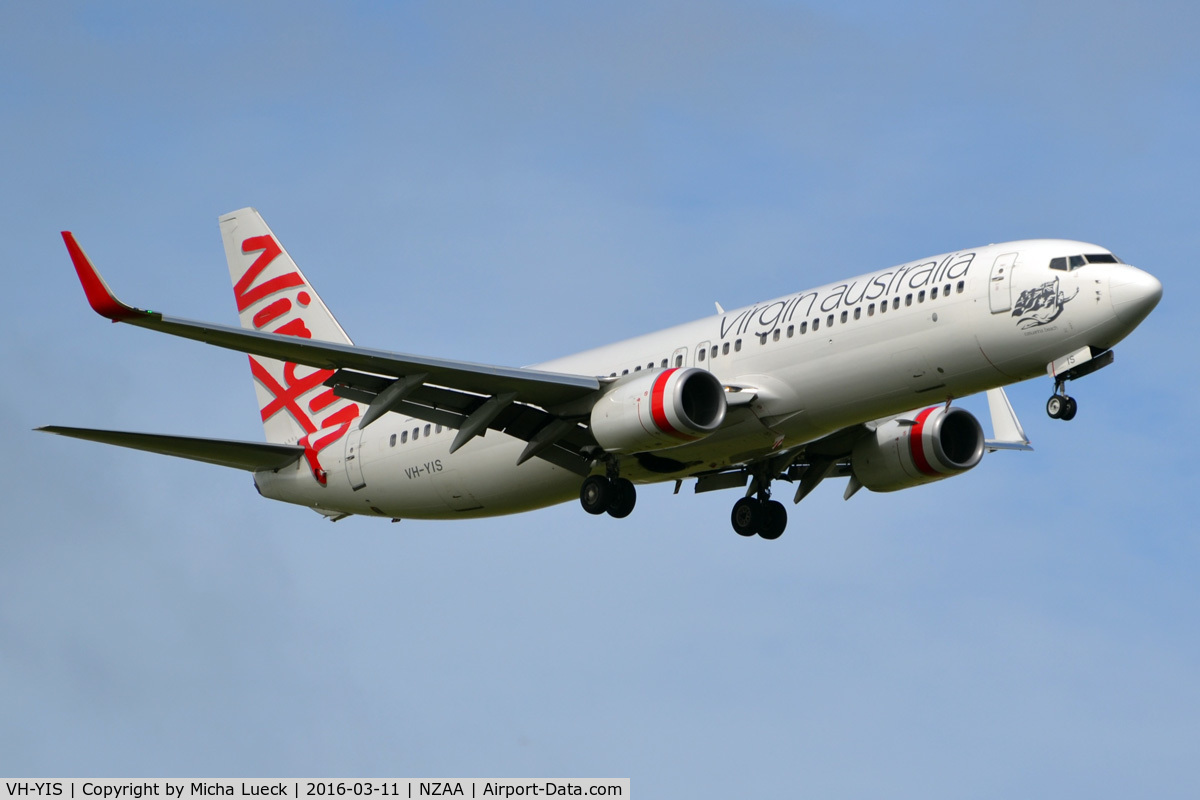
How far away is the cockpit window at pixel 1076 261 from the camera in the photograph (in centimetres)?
3025

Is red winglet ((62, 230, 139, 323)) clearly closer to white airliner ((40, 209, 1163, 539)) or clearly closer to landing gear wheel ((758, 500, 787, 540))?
white airliner ((40, 209, 1163, 539))

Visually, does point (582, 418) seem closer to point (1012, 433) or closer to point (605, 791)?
point (605, 791)

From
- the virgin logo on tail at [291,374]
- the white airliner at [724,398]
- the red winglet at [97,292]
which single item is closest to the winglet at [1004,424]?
the white airliner at [724,398]

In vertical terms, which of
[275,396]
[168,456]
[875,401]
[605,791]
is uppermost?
[275,396]

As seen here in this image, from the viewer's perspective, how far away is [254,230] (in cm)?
4566

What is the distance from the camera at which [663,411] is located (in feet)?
104

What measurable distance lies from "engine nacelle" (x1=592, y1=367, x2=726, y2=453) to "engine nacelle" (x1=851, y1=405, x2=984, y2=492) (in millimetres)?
6368

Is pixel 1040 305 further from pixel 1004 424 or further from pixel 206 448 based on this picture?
pixel 206 448

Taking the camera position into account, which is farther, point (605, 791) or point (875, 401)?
point (875, 401)

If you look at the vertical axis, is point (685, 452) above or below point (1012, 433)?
below

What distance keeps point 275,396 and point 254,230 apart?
5.40 meters

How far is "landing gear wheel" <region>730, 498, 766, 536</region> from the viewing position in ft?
125

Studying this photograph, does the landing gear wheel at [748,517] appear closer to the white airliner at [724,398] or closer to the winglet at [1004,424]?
the white airliner at [724,398]

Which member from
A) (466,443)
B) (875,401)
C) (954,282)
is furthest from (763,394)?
(466,443)
